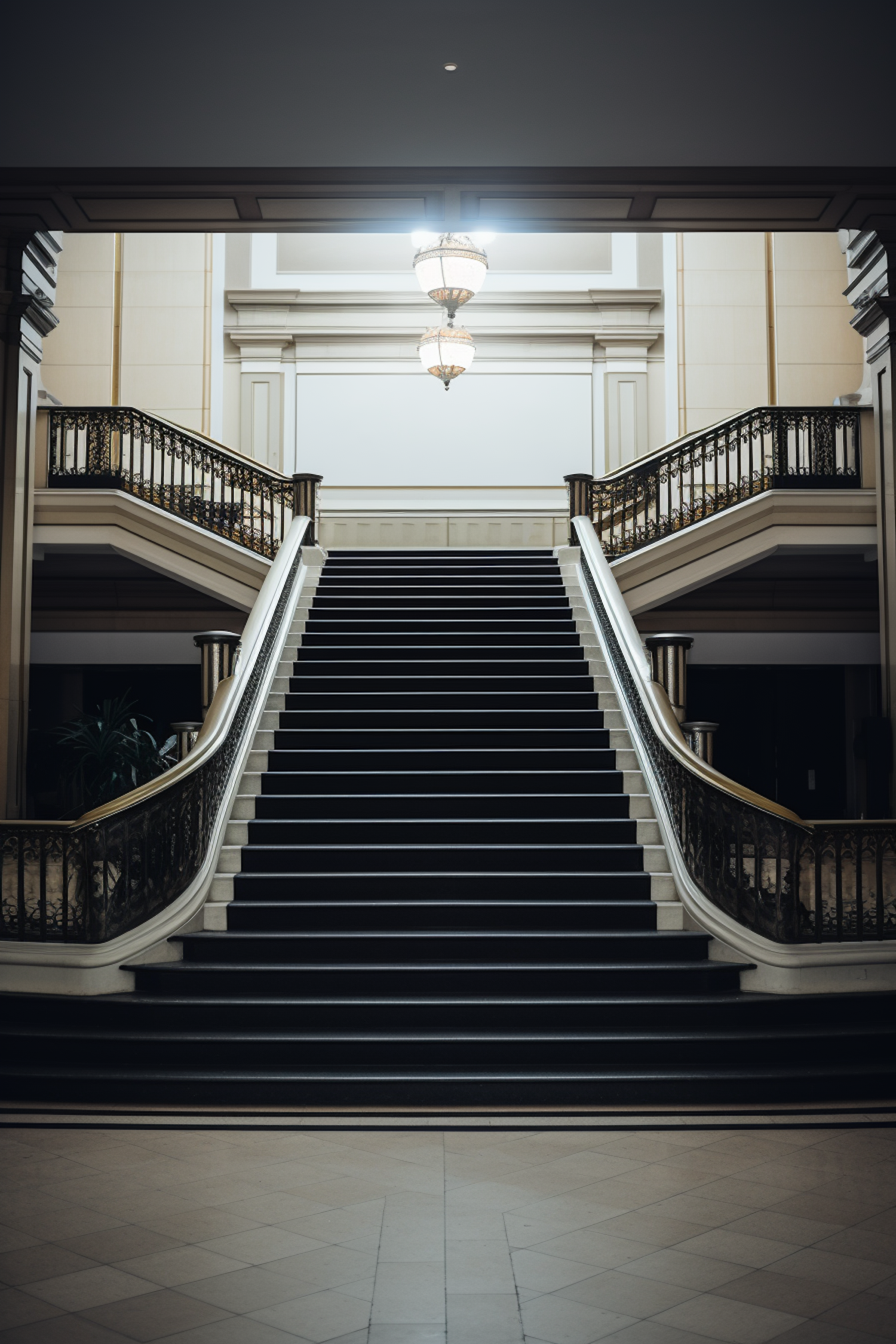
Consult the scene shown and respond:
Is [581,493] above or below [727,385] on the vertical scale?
below

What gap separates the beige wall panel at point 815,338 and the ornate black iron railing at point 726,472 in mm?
2578

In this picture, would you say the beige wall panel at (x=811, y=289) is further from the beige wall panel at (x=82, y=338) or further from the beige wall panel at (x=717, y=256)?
the beige wall panel at (x=82, y=338)

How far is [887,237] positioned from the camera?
A: 24.9 ft

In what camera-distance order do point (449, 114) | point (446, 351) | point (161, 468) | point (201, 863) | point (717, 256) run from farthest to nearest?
point (717, 256) → point (161, 468) → point (446, 351) → point (201, 863) → point (449, 114)

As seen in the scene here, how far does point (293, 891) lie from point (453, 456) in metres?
8.70

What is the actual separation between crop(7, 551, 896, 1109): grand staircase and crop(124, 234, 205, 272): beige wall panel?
24.3 ft

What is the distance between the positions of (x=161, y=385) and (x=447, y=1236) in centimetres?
1162

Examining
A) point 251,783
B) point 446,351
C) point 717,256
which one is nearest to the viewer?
point 251,783

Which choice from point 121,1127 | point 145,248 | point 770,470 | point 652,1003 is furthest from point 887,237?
point 145,248

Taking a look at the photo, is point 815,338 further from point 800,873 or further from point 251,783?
point 800,873

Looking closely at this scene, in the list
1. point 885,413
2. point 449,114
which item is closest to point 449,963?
point 449,114

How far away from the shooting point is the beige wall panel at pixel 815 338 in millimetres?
13281

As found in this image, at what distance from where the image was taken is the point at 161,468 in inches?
421

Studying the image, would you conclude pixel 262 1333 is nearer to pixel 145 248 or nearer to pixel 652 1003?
pixel 652 1003
